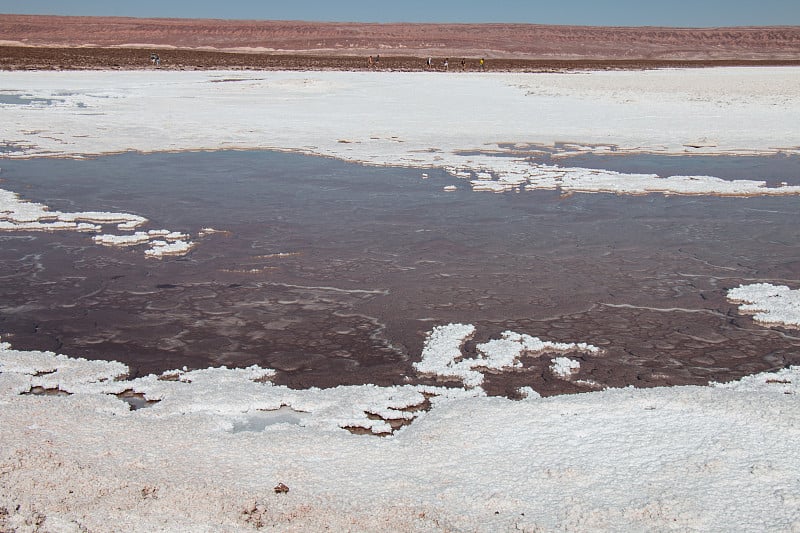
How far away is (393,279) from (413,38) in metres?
94.5

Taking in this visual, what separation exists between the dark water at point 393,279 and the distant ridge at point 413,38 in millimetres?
73839

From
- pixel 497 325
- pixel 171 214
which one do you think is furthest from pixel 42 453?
pixel 171 214

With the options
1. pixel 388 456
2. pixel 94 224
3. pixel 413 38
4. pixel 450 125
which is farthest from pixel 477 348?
pixel 413 38

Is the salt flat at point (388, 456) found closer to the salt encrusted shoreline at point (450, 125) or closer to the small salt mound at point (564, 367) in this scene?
the small salt mound at point (564, 367)

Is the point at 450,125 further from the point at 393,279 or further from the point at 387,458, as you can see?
the point at 387,458

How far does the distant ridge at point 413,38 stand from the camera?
83.0 m

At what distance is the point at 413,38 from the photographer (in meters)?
96.0

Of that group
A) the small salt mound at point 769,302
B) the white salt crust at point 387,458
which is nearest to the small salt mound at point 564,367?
the white salt crust at point 387,458

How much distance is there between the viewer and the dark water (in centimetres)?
390

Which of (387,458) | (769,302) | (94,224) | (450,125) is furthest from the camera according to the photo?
(450,125)

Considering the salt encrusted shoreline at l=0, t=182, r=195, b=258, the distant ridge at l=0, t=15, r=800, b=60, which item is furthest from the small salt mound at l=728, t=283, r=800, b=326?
the distant ridge at l=0, t=15, r=800, b=60

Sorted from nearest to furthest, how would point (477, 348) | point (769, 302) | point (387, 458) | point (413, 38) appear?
point (387, 458) → point (477, 348) → point (769, 302) → point (413, 38)

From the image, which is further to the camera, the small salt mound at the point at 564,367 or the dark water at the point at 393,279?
the dark water at the point at 393,279

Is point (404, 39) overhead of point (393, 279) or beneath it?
overhead
